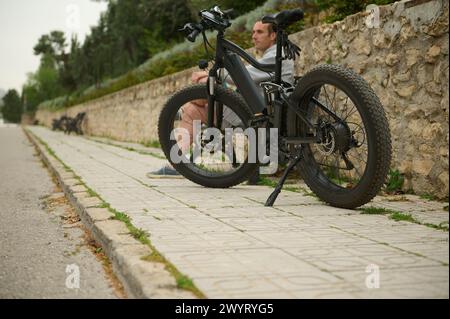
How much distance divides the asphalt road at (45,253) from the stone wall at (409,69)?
100 inches

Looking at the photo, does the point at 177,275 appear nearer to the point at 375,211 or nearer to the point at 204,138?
the point at 375,211

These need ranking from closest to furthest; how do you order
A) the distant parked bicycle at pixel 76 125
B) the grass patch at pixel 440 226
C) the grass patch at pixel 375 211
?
the grass patch at pixel 440 226
the grass patch at pixel 375 211
the distant parked bicycle at pixel 76 125

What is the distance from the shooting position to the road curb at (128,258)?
2.26 metres

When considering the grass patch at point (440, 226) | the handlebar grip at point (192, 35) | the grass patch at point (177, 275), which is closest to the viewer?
the grass patch at point (177, 275)

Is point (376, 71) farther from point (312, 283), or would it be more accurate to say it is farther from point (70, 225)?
point (312, 283)

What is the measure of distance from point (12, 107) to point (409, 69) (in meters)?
99.7

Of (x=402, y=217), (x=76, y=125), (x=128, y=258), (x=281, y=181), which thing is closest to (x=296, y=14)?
(x=281, y=181)

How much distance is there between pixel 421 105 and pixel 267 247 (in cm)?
223

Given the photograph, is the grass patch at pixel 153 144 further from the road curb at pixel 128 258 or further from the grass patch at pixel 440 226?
the grass patch at pixel 440 226

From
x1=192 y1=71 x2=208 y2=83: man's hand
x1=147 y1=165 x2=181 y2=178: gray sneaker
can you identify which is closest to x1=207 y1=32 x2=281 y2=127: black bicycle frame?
x1=192 y1=71 x2=208 y2=83: man's hand

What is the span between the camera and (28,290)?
2.58 meters

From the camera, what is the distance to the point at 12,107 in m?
97.1

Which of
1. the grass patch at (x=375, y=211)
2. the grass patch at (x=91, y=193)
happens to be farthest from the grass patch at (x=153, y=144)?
the grass patch at (x=375, y=211)

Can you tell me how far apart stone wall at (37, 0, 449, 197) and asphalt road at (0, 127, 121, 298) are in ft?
8.33
